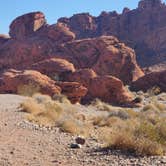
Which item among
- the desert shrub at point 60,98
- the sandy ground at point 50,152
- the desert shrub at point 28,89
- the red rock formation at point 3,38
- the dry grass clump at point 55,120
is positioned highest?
the red rock formation at point 3,38

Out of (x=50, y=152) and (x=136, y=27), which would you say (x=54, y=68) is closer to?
(x=50, y=152)

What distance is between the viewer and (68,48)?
2074 inches

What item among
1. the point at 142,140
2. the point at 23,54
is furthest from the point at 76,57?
the point at 142,140

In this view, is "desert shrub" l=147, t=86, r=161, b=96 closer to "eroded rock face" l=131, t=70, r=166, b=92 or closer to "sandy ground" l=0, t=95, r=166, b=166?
"eroded rock face" l=131, t=70, r=166, b=92

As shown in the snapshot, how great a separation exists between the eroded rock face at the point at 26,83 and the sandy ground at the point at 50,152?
18247 millimetres

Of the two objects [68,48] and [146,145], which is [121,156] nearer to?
[146,145]

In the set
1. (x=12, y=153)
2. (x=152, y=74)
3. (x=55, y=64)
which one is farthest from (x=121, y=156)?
(x=152, y=74)

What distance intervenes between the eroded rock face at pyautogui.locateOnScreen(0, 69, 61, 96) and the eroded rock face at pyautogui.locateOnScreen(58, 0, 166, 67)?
2114 inches

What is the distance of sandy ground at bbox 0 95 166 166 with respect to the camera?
32.3 ft

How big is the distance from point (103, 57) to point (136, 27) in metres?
46.8

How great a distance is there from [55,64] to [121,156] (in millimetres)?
30642

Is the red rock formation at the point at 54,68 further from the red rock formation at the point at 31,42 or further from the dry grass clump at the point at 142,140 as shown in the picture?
the dry grass clump at the point at 142,140

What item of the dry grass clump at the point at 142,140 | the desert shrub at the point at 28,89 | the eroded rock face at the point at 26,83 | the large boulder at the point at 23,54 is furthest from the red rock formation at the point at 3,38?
the dry grass clump at the point at 142,140

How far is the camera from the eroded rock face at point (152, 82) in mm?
48781
